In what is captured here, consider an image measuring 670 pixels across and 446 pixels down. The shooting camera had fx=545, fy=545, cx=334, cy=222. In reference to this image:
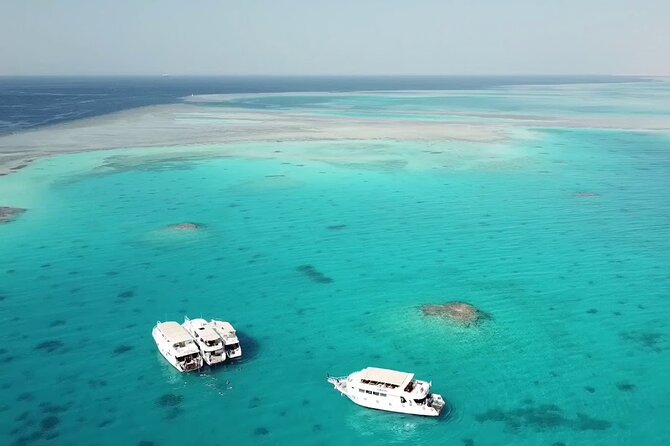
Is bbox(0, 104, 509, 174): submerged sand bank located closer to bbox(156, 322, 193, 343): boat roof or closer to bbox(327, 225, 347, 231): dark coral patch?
bbox(327, 225, 347, 231): dark coral patch

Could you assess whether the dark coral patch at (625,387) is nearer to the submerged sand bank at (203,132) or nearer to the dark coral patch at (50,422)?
the dark coral patch at (50,422)

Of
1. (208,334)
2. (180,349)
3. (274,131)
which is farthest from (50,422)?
(274,131)

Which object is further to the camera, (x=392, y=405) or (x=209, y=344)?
(x=209, y=344)

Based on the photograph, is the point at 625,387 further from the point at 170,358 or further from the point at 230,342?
the point at 170,358

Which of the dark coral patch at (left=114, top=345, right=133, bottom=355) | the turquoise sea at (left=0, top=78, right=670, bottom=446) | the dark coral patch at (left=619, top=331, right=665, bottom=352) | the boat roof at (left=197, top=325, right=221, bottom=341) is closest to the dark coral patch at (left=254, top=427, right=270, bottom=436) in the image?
the turquoise sea at (left=0, top=78, right=670, bottom=446)

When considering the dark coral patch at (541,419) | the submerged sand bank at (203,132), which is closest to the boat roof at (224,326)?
the dark coral patch at (541,419)

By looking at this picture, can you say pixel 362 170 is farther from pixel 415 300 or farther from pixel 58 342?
pixel 58 342
